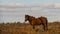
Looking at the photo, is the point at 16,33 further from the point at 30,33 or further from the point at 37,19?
the point at 37,19

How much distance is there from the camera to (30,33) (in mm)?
14445

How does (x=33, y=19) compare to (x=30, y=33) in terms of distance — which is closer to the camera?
(x=30, y=33)

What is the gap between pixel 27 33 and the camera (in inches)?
571

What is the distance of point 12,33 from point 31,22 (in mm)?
3467

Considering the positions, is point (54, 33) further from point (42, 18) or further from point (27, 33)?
point (42, 18)

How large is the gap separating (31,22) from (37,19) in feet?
1.95

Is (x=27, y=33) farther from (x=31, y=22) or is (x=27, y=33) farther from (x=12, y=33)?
(x=31, y=22)

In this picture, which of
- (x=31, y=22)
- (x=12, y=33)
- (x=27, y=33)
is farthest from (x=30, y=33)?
(x=31, y=22)

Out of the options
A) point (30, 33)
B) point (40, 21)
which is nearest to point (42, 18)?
point (40, 21)

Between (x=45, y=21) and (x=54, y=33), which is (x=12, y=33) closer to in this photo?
(x=54, y=33)

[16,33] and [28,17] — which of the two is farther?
[28,17]

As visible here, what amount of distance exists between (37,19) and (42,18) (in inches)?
18.0

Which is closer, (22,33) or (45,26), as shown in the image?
(22,33)

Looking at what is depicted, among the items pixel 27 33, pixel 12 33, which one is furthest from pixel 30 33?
pixel 12 33
